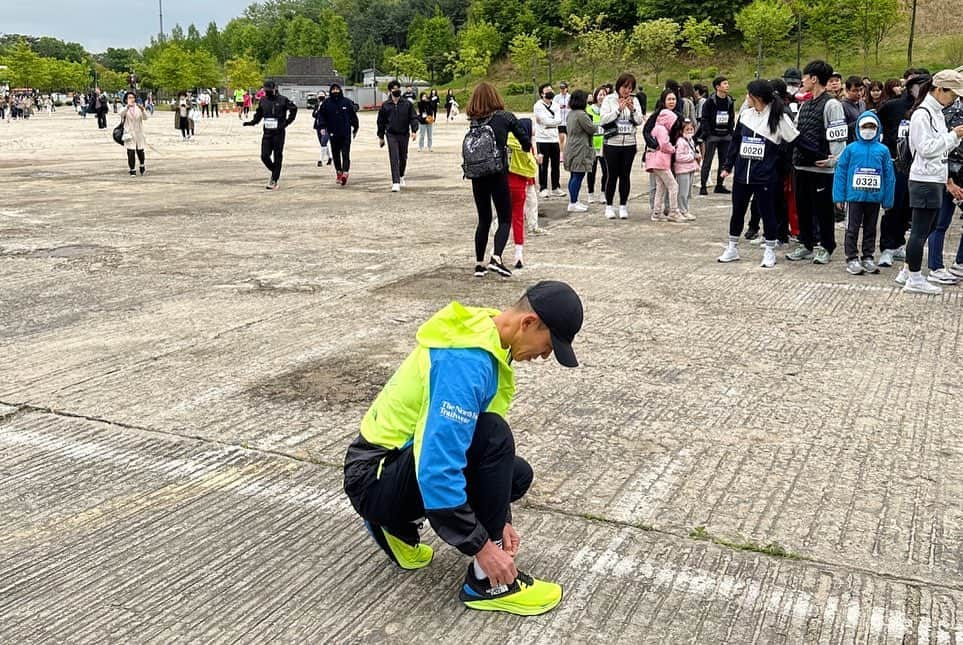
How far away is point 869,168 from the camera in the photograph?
7.73 meters

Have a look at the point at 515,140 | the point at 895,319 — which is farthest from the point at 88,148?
the point at 895,319

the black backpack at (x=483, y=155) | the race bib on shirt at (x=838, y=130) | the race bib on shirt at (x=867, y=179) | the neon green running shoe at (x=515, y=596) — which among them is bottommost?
the neon green running shoe at (x=515, y=596)

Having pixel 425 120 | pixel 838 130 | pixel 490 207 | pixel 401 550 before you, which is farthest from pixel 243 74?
pixel 401 550

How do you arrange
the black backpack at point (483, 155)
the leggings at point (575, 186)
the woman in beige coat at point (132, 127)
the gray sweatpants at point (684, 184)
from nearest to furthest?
the black backpack at point (483, 155)
the gray sweatpants at point (684, 184)
the leggings at point (575, 186)
the woman in beige coat at point (132, 127)

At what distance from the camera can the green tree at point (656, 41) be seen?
73188 mm

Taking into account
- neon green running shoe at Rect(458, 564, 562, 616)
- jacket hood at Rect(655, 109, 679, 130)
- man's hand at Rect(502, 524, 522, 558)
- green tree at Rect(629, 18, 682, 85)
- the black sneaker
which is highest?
green tree at Rect(629, 18, 682, 85)

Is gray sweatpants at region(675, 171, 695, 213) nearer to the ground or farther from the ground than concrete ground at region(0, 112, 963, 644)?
farther from the ground

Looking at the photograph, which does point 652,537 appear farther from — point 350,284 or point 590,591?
point 350,284

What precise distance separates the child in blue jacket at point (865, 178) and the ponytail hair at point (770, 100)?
64 centimetres

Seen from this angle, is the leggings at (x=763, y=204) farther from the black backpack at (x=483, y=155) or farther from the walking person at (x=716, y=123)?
the walking person at (x=716, y=123)

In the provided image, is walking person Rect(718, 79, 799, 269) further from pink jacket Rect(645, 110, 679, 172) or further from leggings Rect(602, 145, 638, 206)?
leggings Rect(602, 145, 638, 206)

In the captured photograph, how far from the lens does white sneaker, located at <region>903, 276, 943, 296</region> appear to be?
7199mm

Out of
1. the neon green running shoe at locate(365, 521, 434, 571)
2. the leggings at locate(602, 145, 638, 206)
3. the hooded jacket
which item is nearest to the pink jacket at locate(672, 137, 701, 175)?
the leggings at locate(602, 145, 638, 206)

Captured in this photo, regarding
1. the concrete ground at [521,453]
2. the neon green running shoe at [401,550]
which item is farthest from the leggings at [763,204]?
the neon green running shoe at [401,550]
